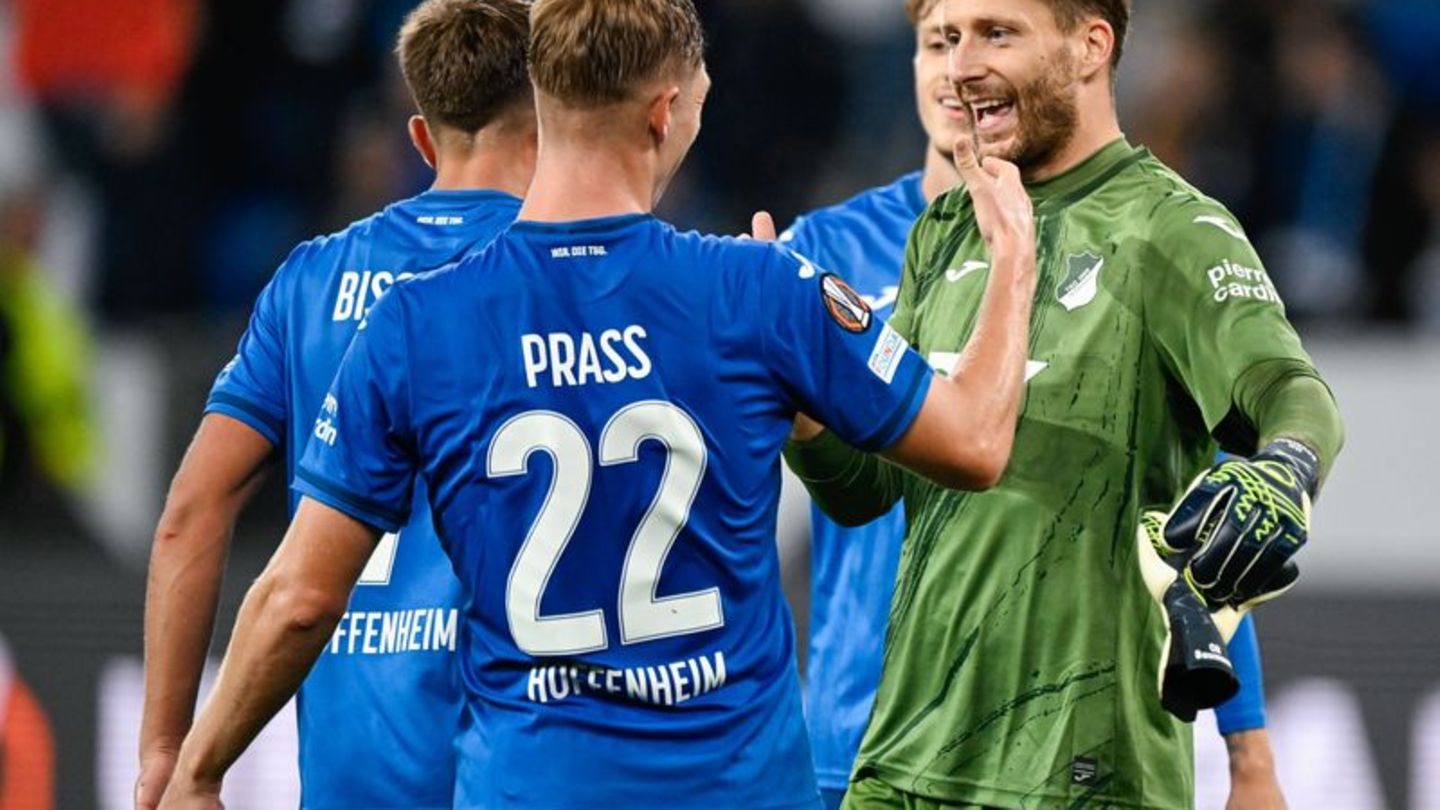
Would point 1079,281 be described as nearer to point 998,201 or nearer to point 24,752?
point 998,201

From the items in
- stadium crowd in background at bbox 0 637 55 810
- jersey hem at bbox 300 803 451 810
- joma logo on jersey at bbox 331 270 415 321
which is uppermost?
joma logo on jersey at bbox 331 270 415 321

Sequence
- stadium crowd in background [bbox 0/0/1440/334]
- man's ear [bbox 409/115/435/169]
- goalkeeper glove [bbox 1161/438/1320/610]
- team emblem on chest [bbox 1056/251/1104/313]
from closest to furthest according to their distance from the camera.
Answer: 1. goalkeeper glove [bbox 1161/438/1320/610]
2. team emblem on chest [bbox 1056/251/1104/313]
3. man's ear [bbox 409/115/435/169]
4. stadium crowd in background [bbox 0/0/1440/334]

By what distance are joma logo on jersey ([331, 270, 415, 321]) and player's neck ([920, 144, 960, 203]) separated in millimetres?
1481

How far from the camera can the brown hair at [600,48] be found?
407 cm

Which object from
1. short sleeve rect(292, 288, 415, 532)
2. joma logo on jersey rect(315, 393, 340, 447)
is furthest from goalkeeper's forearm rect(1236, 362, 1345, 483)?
joma logo on jersey rect(315, 393, 340, 447)

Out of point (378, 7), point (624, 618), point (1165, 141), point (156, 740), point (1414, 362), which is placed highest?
point (378, 7)

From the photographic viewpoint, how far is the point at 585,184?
412cm

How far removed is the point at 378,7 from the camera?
39.8 ft

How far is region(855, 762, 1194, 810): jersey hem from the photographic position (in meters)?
4.34

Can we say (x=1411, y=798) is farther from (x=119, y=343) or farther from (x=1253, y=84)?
(x=119, y=343)

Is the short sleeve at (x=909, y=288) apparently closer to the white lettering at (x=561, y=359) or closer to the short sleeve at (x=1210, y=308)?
the short sleeve at (x=1210, y=308)

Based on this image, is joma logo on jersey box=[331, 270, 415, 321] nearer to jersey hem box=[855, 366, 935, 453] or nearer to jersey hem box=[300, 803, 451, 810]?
jersey hem box=[300, 803, 451, 810]

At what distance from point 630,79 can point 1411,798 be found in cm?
496

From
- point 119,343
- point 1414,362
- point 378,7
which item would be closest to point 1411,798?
point 1414,362
